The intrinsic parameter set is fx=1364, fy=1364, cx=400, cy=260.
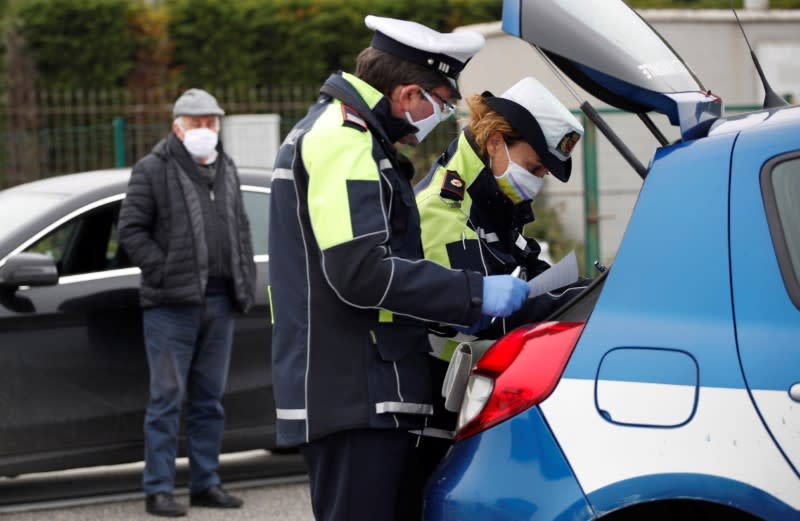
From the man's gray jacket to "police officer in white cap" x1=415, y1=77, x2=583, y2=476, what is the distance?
2.52 metres

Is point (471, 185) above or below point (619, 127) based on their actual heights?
above

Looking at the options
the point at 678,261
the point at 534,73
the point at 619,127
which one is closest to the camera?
the point at 678,261

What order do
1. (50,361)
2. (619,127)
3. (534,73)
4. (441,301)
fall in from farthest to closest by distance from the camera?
(534,73) → (619,127) → (50,361) → (441,301)

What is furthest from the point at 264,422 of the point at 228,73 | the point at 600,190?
the point at 228,73

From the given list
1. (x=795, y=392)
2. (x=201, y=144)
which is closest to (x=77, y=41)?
(x=201, y=144)

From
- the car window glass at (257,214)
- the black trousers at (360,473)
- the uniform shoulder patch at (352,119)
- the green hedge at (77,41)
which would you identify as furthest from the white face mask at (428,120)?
the green hedge at (77,41)

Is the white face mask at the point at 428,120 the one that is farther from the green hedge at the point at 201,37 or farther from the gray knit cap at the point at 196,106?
the green hedge at the point at 201,37

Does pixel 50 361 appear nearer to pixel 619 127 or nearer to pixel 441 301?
pixel 441 301

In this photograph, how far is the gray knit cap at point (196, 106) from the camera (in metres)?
6.61

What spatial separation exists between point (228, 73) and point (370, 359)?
54.3 feet

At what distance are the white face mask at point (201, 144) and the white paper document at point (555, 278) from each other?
3.24m

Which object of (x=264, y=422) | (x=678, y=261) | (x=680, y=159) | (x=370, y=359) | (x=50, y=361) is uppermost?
(x=680, y=159)

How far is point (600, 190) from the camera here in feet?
36.7

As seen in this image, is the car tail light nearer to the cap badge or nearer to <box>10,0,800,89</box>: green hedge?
the cap badge
